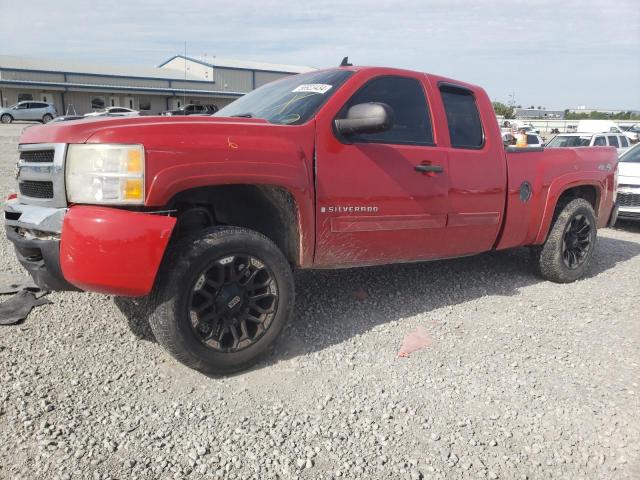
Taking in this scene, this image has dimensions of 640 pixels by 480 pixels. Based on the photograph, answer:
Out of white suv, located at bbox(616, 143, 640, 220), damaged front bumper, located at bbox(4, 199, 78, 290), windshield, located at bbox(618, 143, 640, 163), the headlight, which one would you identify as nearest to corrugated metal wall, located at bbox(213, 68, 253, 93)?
windshield, located at bbox(618, 143, 640, 163)

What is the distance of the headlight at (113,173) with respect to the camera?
273cm

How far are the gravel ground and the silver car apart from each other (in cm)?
3663

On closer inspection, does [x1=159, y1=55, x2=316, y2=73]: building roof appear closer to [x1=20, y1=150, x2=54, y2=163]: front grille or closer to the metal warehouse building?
the metal warehouse building

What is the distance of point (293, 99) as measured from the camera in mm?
3709

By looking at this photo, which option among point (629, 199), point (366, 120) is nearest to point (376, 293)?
point (366, 120)

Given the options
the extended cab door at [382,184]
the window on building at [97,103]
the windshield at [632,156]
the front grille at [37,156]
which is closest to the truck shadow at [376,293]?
the extended cab door at [382,184]

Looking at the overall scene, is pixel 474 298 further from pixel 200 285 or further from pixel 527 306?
pixel 200 285

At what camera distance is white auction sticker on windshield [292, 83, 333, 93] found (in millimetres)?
Result: 3654

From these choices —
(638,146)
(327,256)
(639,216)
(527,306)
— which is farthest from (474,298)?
(638,146)

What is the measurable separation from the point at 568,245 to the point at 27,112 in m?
38.2

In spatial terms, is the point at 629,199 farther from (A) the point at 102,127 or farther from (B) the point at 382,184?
(A) the point at 102,127

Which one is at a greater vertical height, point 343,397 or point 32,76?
point 32,76

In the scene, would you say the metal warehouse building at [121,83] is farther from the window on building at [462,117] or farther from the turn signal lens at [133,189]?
the turn signal lens at [133,189]

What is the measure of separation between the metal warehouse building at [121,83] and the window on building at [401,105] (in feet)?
140
